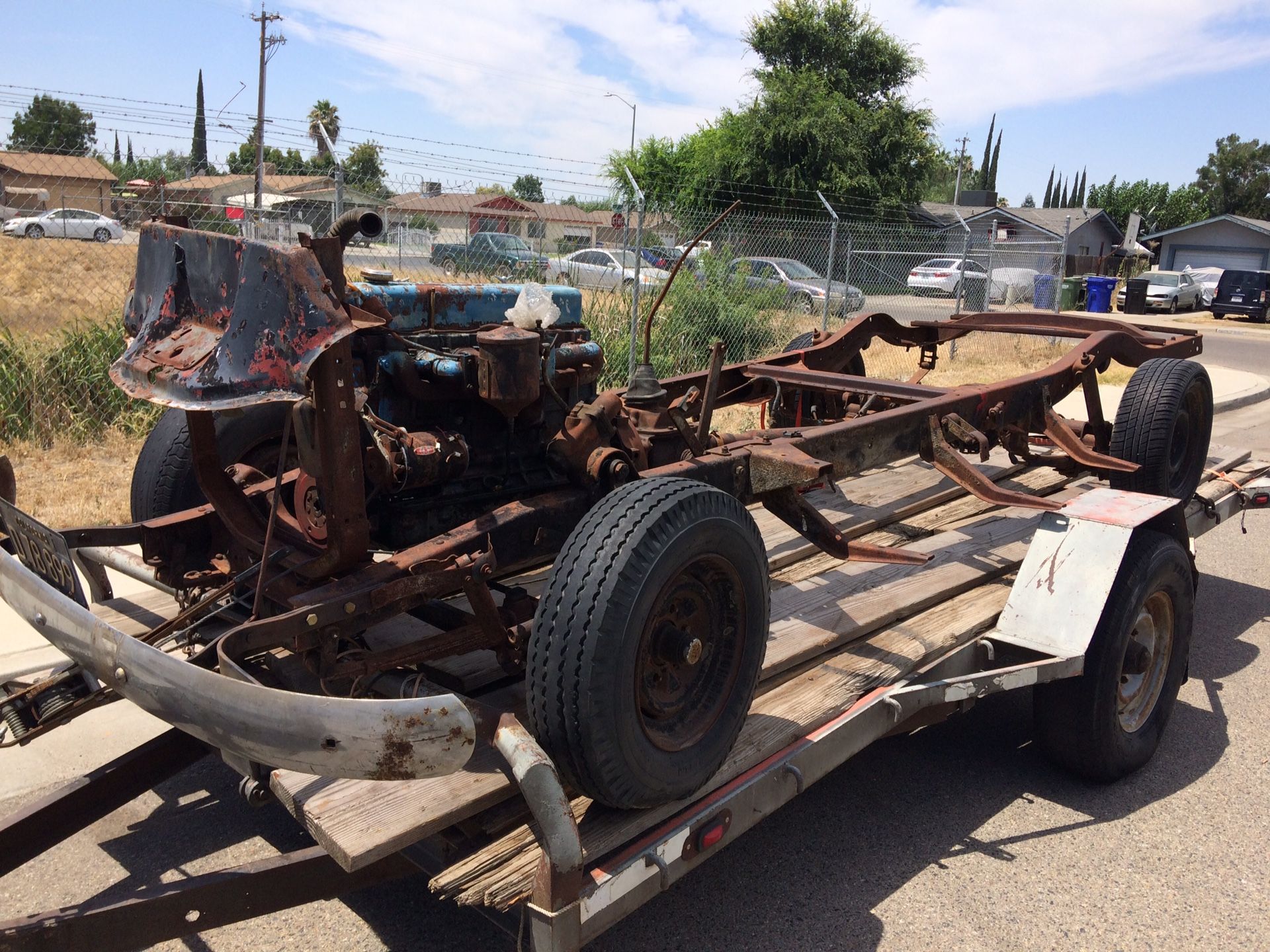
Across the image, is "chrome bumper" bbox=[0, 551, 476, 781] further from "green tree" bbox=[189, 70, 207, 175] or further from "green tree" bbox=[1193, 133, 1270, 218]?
"green tree" bbox=[1193, 133, 1270, 218]

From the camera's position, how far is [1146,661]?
11.5 ft

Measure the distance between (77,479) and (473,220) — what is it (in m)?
4.28

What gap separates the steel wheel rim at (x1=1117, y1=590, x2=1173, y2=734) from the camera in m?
3.45

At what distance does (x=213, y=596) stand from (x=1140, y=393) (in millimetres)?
4084

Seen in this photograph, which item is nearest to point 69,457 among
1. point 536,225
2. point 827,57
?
point 536,225

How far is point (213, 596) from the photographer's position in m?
2.70

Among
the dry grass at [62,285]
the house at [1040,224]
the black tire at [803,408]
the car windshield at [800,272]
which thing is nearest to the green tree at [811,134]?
the house at [1040,224]

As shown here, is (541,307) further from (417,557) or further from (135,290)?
(135,290)

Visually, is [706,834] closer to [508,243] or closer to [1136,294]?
[508,243]

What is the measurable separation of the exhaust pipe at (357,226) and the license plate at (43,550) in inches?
36.4

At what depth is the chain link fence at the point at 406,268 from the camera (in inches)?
275

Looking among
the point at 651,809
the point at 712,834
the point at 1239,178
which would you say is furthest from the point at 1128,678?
the point at 1239,178

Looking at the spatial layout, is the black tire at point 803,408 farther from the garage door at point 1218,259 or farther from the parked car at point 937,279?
the garage door at point 1218,259

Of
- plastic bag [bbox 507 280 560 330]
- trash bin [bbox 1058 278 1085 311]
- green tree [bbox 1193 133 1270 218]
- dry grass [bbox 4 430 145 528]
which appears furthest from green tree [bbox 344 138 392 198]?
green tree [bbox 1193 133 1270 218]
